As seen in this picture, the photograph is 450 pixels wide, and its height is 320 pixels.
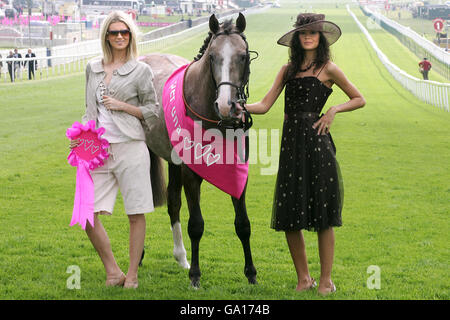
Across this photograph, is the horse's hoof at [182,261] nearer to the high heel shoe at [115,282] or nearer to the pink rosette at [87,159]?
Result: the high heel shoe at [115,282]

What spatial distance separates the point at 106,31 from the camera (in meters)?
5.12

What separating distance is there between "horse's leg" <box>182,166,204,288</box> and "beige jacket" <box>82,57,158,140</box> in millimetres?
557

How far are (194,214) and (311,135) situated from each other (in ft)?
4.11

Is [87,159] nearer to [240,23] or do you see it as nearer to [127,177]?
[127,177]

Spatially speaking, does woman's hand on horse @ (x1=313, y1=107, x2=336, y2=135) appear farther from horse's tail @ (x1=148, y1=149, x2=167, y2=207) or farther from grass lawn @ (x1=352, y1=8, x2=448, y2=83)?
grass lawn @ (x1=352, y1=8, x2=448, y2=83)

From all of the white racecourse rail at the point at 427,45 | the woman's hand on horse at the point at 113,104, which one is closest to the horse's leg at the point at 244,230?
the woman's hand on horse at the point at 113,104

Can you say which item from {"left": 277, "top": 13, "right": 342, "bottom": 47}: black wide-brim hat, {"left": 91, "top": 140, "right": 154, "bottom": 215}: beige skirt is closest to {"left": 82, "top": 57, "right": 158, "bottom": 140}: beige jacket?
{"left": 91, "top": 140, "right": 154, "bottom": 215}: beige skirt
